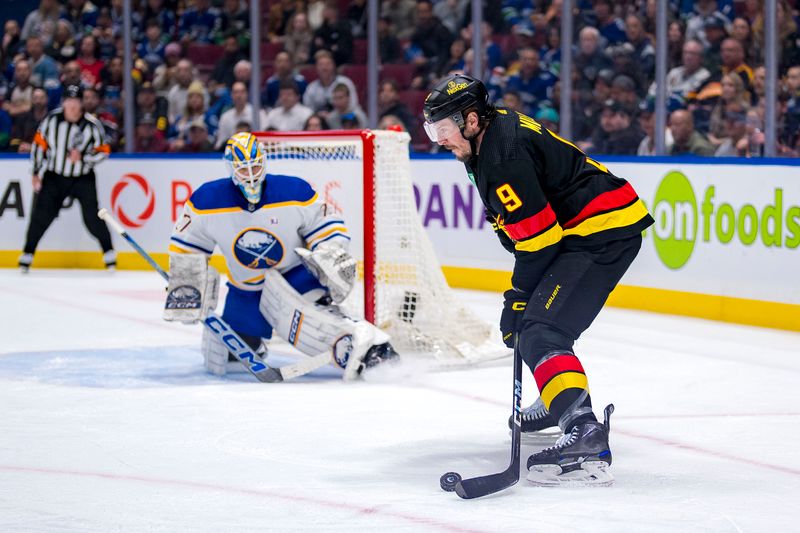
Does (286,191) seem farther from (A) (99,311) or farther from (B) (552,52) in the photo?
(B) (552,52)

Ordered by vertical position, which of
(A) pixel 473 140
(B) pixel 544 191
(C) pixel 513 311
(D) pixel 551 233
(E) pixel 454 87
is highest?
(E) pixel 454 87

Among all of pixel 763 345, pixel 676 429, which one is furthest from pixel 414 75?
pixel 676 429

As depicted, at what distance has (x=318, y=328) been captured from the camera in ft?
17.1

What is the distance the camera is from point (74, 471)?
3.64 metres

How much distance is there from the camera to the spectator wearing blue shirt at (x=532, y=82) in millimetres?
8148


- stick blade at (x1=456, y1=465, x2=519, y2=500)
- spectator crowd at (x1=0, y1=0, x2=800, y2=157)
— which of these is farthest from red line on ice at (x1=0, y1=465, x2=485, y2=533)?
spectator crowd at (x1=0, y1=0, x2=800, y2=157)

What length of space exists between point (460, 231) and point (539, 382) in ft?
16.4

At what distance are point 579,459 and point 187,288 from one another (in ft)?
7.38

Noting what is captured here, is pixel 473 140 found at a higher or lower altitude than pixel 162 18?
lower

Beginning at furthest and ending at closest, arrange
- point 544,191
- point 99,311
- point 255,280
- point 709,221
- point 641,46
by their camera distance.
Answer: point 641,46 → point 99,311 → point 709,221 → point 255,280 → point 544,191

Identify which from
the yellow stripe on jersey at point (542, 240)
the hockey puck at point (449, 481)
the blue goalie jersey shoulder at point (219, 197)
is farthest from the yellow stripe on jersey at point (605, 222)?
the blue goalie jersey shoulder at point (219, 197)

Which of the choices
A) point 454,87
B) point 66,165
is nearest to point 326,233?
point 454,87

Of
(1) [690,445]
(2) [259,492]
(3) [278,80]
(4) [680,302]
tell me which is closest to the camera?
(2) [259,492]

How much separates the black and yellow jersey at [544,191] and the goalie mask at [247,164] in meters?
1.74
